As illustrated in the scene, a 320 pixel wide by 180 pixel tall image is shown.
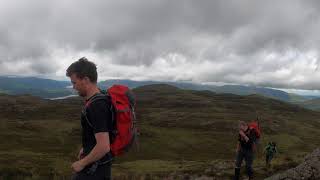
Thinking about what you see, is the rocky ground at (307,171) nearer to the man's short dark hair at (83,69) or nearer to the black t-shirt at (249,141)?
the black t-shirt at (249,141)

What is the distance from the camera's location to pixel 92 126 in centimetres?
669

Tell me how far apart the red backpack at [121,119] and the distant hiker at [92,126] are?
0.09 m

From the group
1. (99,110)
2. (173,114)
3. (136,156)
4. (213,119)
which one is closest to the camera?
(99,110)

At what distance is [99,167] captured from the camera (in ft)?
22.7

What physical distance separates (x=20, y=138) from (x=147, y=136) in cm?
3300

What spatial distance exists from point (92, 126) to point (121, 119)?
432 millimetres

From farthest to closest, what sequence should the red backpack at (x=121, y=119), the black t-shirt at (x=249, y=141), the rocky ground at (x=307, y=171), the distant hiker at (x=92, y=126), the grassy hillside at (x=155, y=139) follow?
the grassy hillside at (x=155, y=139)
the black t-shirt at (x=249, y=141)
the rocky ground at (x=307, y=171)
the red backpack at (x=121, y=119)
the distant hiker at (x=92, y=126)

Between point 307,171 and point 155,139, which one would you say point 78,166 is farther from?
point 155,139

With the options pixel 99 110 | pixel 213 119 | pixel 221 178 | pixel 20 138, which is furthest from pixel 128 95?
pixel 213 119

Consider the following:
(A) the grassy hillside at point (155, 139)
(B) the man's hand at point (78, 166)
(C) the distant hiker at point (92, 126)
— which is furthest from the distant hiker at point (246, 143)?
(A) the grassy hillside at point (155, 139)

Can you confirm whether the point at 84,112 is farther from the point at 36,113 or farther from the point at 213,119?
the point at 36,113

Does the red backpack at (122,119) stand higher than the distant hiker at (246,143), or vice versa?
the red backpack at (122,119)

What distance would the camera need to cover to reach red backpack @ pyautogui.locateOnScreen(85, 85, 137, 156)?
6.76 meters

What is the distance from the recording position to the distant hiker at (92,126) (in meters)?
6.60
